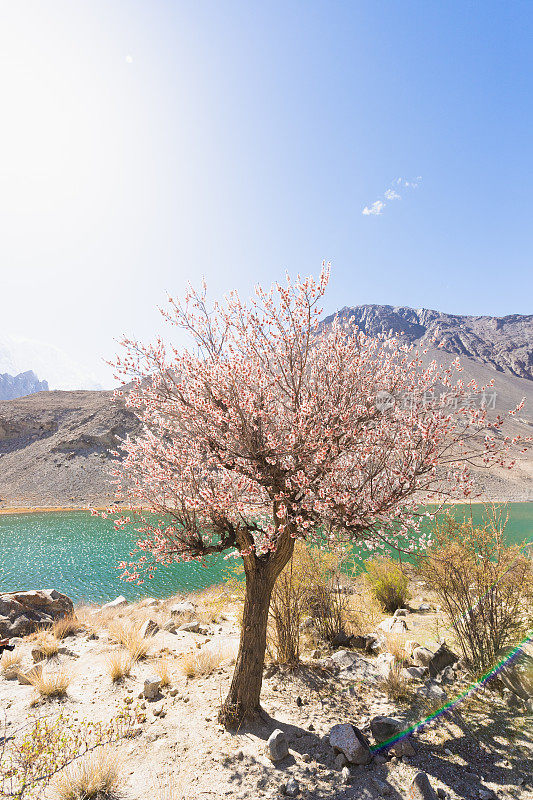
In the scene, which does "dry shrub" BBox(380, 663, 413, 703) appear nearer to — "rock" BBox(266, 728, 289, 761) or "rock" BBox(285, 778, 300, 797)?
"rock" BBox(266, 728, 289, 761)

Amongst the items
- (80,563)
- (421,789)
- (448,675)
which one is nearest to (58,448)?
(80,563)

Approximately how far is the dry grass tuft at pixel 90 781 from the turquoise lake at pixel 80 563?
6181mm

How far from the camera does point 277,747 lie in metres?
5.04

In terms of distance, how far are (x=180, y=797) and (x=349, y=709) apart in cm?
320

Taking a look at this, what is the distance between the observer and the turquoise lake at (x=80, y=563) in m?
19.7

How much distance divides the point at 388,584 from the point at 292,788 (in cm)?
1049

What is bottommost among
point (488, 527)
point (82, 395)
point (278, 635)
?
point (278, 635)

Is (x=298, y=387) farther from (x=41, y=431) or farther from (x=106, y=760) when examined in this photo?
(x=41, y=431)

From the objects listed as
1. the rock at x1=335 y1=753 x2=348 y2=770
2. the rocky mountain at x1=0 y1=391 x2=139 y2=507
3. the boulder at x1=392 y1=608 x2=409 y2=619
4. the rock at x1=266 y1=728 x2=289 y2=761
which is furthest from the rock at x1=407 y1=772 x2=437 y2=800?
the rocky mountain at x1=0 y1=391 x2=139 y2=507

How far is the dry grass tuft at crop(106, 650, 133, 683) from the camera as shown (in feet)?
25.3

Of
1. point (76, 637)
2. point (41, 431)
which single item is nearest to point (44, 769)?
point (76, 637)

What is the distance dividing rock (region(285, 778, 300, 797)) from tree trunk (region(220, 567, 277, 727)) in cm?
159

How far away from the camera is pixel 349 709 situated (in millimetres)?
6305

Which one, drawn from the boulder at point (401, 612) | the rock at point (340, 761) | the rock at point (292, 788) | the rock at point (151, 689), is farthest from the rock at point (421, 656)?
the rock at point (151, 689)
